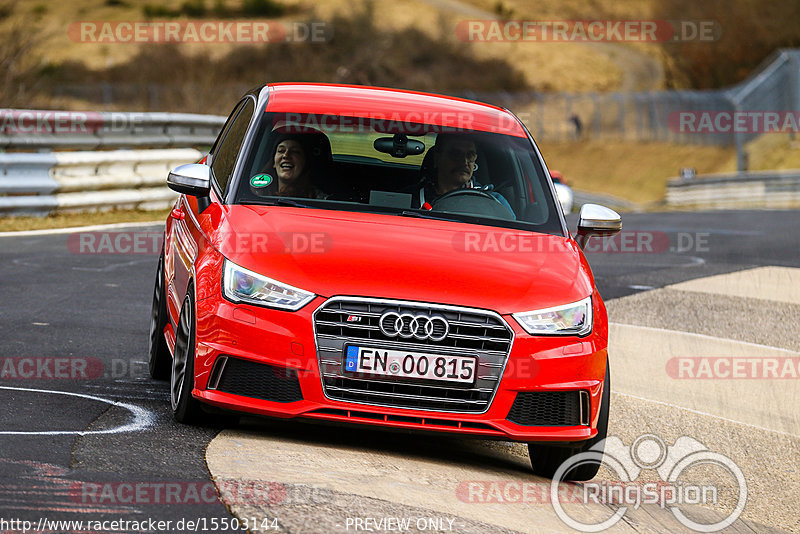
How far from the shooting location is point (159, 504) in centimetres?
461

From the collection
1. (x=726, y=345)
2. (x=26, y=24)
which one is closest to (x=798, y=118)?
(x=26, y=24)

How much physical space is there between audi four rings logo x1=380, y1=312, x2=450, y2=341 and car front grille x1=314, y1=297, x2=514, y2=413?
0.04 ft

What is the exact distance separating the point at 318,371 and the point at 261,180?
1411 millimetres

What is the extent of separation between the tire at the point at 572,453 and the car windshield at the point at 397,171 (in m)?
1.07

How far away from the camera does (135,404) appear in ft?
21.6

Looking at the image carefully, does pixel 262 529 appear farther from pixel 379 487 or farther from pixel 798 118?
pixel 798 118

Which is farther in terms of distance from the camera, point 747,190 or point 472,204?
point 747,190

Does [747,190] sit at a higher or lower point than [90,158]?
lower

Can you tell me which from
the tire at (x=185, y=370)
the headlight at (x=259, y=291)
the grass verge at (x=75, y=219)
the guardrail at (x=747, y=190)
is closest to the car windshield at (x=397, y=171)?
the tire at (x=185, y=370)

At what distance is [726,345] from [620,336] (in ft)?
2.64
